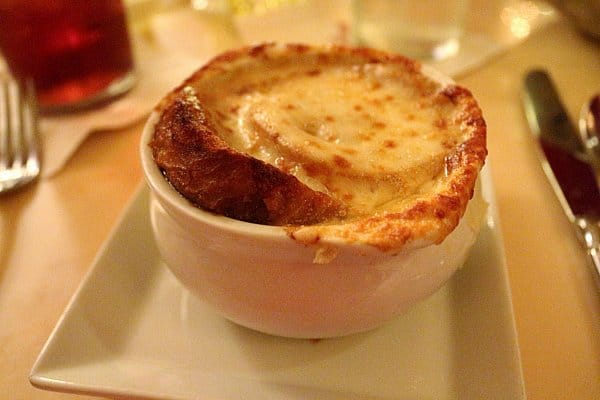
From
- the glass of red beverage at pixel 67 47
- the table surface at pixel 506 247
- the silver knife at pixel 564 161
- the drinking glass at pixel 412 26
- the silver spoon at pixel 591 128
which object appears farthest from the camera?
the drinking glass at pixel 412 26

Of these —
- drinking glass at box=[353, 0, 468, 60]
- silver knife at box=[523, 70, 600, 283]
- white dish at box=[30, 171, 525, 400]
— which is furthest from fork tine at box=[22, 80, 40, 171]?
silver knife at box=[523, 70, 600, 283]

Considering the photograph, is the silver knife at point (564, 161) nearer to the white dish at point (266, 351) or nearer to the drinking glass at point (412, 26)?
the white dish at point (266, 351)

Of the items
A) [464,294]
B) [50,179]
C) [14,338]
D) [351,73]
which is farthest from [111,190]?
[464,294]

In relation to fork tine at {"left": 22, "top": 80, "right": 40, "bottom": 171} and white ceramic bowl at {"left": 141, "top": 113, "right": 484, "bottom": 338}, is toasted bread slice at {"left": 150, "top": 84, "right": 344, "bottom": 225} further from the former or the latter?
fork tine at {"left": 22, "top": 80, "right": 40, "bottom": 171}

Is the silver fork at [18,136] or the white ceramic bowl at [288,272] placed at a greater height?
the white ceramic bowl at [288,272]

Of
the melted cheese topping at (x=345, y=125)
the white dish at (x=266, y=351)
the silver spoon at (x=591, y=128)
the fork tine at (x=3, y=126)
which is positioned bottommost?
the fork tine at (x=3, y=126)

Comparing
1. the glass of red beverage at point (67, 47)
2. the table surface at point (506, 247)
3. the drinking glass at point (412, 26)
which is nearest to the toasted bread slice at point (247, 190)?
the table surface at point (506, 247)
